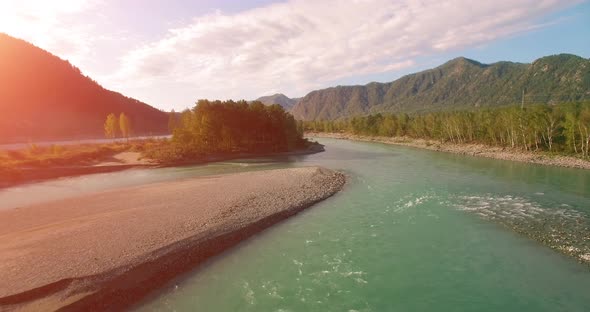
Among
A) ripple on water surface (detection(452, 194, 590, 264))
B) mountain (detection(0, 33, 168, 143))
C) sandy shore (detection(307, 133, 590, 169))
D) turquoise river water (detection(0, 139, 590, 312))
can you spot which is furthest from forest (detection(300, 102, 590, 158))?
mountain (detection(0, 33, 168, 143))

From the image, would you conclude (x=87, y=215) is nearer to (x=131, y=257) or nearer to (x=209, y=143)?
(x=131, y=257)

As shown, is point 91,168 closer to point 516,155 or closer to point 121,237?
point 121,237

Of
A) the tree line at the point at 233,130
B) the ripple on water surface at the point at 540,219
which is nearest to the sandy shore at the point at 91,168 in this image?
the tree line at the point at 233,130

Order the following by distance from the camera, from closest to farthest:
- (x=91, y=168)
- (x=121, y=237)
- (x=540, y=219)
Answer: (x=121, y=237), (x=540, y=219), (x=91, y=168)

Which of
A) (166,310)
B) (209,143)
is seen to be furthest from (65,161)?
(166,310)

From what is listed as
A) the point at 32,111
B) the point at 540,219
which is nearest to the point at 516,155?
the point at 540,219
